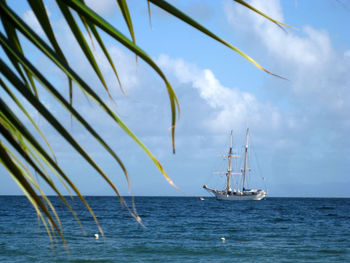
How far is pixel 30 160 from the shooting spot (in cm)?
62

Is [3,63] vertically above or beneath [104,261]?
above

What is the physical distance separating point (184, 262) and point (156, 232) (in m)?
9.56

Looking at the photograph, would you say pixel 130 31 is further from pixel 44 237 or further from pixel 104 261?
pixel 44 237

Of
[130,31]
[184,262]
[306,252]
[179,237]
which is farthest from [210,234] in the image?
[130,31]

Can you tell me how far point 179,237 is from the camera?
72.2 ft

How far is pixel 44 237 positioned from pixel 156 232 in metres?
6.10

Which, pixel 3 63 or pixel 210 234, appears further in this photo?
pixel 210 234

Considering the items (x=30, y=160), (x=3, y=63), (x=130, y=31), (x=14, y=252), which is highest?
(x=130, y=31)

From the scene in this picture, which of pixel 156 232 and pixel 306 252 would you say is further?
pixel 156 232

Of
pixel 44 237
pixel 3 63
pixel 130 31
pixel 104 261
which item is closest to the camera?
pixel 3 63

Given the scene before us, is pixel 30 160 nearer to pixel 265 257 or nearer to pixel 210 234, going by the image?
pixel 265 257

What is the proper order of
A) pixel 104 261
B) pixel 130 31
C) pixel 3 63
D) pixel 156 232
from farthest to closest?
pixel 156 232 → pixel 104 261 → pixel 130 31 → pixel 3 63

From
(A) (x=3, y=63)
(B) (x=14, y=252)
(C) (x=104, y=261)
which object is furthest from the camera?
(B) (x=14, y=252)

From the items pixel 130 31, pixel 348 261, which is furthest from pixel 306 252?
pixel 130 31
